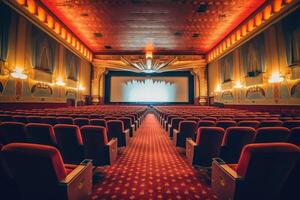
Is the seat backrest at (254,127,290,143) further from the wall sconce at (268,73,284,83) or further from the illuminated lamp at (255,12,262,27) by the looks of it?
the illuminated lamp at (255,12,262,27)

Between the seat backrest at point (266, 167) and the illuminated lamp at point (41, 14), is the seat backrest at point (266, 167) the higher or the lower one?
the lower one

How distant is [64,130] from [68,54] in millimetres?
11676

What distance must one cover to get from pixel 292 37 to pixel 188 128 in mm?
6791

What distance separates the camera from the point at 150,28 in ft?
38.3

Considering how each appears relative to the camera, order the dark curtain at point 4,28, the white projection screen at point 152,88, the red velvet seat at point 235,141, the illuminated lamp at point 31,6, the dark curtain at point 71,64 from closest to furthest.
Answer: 1. the red velvet seat at point 235,141
2. the dark curtain at point 4,28
3. the illuminated lamp at point 31,6
4. the dark curtain at point 71,64
5. the white projection screen at point 152,88

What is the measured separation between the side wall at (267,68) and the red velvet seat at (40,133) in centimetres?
826

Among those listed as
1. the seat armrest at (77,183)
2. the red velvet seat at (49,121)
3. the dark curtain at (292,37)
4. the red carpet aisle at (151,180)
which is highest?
the dark curtain at (292,37)

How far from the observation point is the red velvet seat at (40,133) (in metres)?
2.19

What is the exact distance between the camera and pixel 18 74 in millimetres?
7344

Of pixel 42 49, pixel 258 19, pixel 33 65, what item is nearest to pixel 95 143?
pixel 33 65

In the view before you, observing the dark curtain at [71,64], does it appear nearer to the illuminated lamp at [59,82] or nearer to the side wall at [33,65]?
the side wall at [33,65]

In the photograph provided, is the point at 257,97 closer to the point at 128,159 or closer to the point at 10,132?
the point at 128,159

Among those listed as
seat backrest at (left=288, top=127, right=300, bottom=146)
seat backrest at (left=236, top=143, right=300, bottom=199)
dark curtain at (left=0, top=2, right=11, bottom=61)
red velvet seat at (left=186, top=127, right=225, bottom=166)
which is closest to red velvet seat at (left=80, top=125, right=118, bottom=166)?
red velvet seat at (left=186, top=127, right=225, bottom=166)

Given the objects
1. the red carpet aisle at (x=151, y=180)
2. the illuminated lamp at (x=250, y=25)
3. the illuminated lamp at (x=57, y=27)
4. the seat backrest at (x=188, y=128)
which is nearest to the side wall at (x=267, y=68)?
the illuminated lamp at (x=250, y=25)
